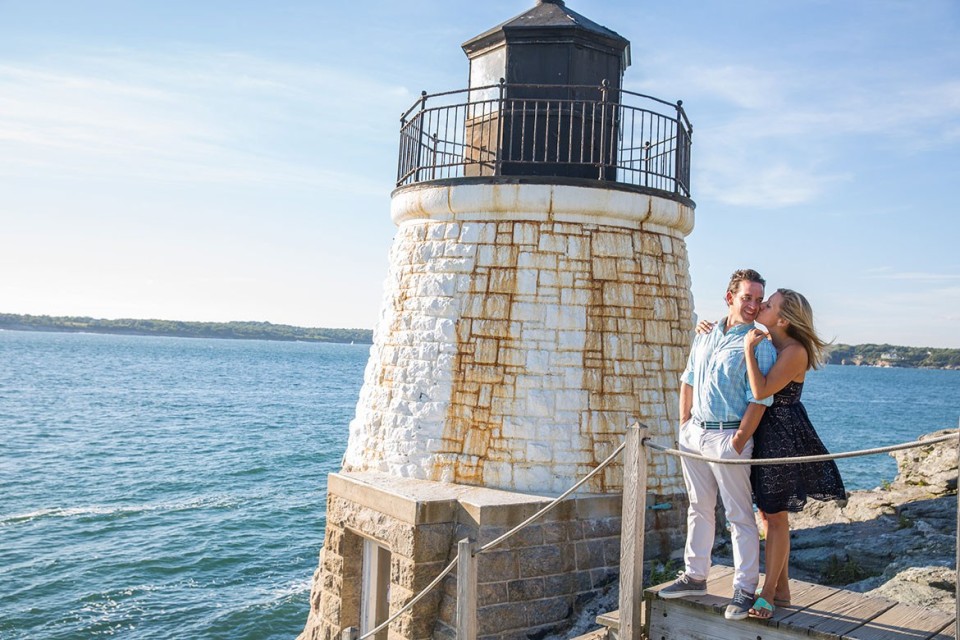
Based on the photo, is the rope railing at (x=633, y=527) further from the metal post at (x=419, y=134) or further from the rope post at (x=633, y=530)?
the metal post at (x=419, y=134)

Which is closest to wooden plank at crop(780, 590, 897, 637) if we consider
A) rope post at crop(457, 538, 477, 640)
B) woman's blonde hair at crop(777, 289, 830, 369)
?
woman's blonde hair at crop(777, 289, 830, 369)

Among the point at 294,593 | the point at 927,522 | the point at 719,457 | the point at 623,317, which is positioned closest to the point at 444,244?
the point at 623,317

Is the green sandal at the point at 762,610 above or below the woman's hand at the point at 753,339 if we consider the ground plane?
below

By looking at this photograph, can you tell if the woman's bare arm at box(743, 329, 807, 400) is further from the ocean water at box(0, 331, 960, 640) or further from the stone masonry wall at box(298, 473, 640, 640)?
the ocean water at box(0, 331, 960, 640)

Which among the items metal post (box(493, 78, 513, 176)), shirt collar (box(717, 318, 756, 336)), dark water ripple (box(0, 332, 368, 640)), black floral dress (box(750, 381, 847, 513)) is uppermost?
metal post (box(493, 78, 513, 176))

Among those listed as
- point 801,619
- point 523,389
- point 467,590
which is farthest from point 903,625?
point 523,389

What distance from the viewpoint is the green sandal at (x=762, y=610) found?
13.4ft

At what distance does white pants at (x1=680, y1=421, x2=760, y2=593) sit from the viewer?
13.9 feet

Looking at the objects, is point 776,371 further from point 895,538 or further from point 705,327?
point 895,538

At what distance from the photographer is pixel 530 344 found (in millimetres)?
7730

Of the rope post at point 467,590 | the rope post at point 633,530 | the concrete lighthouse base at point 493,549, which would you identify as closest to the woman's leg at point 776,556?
the rope post at point 633,530

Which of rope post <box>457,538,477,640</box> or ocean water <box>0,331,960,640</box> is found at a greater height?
rope post <box>457,538,477,640</box>

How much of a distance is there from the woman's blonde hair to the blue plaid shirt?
17 centimetres

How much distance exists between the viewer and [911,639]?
3908 millimetres
